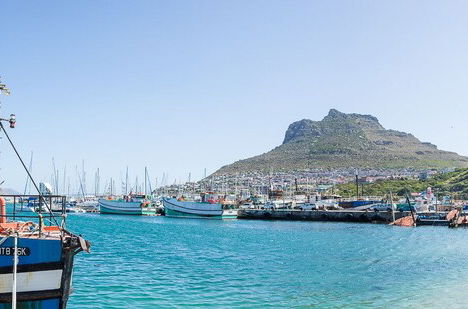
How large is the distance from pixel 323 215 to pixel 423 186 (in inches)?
2372

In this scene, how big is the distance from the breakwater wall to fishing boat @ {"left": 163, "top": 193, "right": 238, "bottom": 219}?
4432 mm

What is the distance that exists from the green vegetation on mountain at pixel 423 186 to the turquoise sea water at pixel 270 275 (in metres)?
88.8

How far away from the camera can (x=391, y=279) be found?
96.3ft

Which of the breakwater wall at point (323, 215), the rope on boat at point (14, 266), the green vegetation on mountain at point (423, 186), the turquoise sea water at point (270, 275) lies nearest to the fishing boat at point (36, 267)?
the rope on boat at point (14, 266)

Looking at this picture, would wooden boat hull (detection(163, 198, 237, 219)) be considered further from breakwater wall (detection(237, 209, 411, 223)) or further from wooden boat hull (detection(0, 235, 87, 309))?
wooden boat hull (detection(0, 235, 87, 309))

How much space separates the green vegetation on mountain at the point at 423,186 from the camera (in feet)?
436

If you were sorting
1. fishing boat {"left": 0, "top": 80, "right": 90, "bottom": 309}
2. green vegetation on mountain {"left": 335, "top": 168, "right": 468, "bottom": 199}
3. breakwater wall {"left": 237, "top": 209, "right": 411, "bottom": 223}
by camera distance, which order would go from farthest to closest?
green vegetation on mountain {"left": 335, "top": 168, "right": 468, "bottom": 199} < breakwater wall {"left": 237, "top": 209, "right": 411, "bottom": 223} < fishing boat {"left": 0, "top": 80, "right": 90, "bottom": 309}

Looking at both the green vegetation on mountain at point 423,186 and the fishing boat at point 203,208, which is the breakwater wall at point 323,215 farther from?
the green vegetation on mountain at point 423,186

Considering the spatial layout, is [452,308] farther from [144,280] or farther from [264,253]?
[264,253]

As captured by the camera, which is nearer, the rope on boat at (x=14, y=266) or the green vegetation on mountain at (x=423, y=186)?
the rope on boat at (x=14, y=266)

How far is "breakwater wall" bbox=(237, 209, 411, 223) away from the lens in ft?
290

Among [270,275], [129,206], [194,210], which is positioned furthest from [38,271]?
[129,206]

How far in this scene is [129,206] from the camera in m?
117

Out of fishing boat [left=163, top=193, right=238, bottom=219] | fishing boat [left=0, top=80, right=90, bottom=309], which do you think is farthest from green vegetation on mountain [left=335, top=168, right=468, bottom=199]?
fishing boat [left=0, top=80, right=90, bottom=309]
